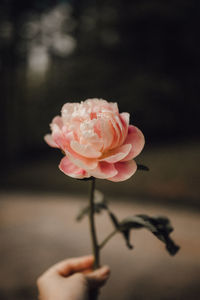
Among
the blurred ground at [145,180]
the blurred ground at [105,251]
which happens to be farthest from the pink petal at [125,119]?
the blurred ground at [145,180]

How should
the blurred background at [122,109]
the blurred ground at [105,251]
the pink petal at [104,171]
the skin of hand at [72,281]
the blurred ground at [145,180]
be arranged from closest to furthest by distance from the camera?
the pink petal at [104,171] < the skin of hand at [72,281] < the blurred ground at [105,251] < the blurred background at [122,109] < the blurred ground at [145,180]

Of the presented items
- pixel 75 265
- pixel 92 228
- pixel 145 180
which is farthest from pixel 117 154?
pixel 145 180

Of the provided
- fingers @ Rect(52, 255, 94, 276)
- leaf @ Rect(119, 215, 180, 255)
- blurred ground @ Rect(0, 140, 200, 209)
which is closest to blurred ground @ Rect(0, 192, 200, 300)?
blurred ground @ Rect(0, 140, 200, 209)

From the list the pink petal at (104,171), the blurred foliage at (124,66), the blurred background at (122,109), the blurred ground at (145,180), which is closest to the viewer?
the pink petal at (104,171)

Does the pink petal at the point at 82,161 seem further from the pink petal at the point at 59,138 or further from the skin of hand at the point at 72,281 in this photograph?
the skin of hand at the point at 72,281

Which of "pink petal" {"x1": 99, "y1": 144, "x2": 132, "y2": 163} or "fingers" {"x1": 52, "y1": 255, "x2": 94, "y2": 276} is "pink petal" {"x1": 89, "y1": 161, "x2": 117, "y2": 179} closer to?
"pink petal" {"x1": 99, "y1": 144, "x2": 132, "y2": 163}

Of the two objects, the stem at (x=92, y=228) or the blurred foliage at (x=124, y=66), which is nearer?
the stem at (x=92, y=228)

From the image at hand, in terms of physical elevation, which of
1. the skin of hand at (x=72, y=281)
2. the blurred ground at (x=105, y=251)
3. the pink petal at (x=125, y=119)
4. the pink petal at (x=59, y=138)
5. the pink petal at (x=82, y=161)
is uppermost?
the pink petal at (x=125, y=119)
